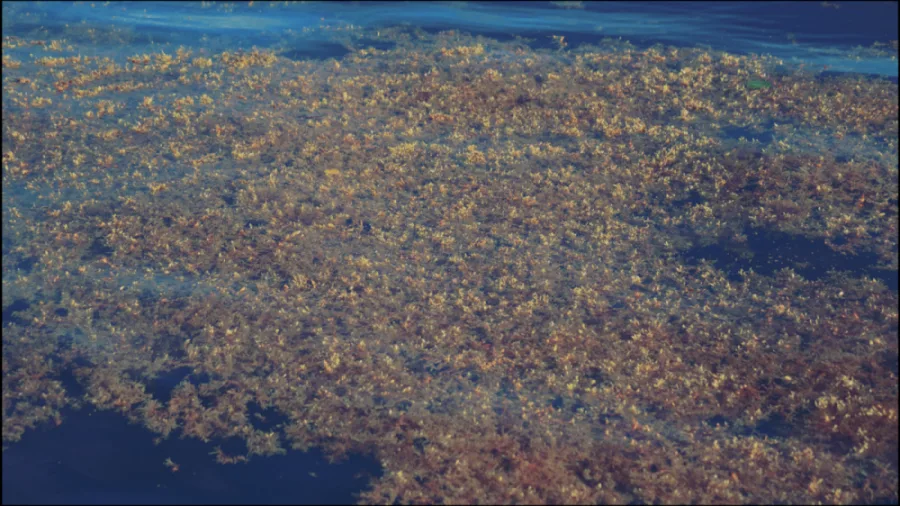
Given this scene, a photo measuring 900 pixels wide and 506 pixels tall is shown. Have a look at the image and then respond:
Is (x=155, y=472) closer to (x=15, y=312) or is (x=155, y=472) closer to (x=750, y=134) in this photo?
(x=15, y=312)

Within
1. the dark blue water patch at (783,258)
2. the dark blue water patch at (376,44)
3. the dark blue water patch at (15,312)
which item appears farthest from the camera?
the dark blue water patch at (376,44)

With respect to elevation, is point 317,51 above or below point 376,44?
below

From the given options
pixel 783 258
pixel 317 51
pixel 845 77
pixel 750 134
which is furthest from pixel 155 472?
pixel 845 77

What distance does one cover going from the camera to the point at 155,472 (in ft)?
29.2

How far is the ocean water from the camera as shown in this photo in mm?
8938

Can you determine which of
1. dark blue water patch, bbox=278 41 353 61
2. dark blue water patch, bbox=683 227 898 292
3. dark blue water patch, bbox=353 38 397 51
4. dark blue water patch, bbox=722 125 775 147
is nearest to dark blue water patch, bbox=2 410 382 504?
dark blue water patch, bbox=683 227 898 292

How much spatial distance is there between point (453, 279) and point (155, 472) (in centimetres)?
586

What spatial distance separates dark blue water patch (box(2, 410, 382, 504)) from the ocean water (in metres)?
0.04

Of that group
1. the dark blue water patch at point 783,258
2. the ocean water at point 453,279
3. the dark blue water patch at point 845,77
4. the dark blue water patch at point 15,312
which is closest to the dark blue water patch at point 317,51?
the ocean water at point 453,279

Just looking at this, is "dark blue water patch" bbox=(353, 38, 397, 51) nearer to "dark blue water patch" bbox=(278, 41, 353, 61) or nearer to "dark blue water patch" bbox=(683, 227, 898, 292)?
"dark blue water patch" bbox=(278, 41, 353, 61)

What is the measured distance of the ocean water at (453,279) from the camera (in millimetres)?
8938

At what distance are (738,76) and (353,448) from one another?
17.1 metres

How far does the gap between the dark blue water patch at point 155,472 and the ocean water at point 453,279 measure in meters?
0.04

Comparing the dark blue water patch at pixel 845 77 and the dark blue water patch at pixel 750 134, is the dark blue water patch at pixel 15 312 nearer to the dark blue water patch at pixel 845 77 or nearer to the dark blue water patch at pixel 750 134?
the dark blue water patch at pixel 750 134
